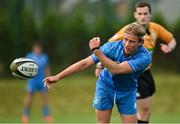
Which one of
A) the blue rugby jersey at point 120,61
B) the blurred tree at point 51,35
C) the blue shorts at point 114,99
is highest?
the blurred tree at point 51,35

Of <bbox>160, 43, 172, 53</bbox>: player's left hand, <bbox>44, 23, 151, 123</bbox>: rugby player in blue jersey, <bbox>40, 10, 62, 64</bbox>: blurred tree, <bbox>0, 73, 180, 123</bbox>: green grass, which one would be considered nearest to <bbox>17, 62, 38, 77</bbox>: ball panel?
<bbox>44, 23, 151, 123</bbox>: rugby player in blue jersey

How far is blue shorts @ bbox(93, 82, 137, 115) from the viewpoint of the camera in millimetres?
8000

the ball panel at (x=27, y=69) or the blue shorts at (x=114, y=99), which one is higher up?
the ball panel at (x=27, y=69)

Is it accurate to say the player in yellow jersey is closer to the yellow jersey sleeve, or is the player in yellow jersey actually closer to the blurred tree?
the yellow jersey sleeve

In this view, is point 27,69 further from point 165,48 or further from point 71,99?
point 71,99

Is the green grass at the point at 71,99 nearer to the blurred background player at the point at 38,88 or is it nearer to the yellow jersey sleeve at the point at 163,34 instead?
the blurred background player at the point at 38,88

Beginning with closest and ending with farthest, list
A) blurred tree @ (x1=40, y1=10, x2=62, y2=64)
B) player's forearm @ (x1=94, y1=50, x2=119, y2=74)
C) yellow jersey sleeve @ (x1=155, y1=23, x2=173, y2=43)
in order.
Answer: player's forearm @ (x1=94, y1=50, x2=119, y2=74) → yellow jersey sleeve @ (x1=155, y1=23, x2=173, y2=43) → blurred tree @ (x1=40, y1=10, x2=62, y2=64)

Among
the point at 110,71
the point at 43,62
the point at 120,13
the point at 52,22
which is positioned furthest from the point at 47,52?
the point at 110,71

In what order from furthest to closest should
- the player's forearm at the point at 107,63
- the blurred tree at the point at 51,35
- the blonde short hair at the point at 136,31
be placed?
the blurred tree at the point at 51,35, the blonde short hair at the point at 136,31, the player's forearm at the point at 107,63

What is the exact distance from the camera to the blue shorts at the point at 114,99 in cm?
800

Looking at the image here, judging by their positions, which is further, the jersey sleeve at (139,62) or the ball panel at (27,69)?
the ball panel at (27,69)

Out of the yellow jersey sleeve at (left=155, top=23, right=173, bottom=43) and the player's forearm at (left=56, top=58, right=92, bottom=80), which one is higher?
the yellow jersey sleeve at (left=155, top=23, right=173, bottom=43)

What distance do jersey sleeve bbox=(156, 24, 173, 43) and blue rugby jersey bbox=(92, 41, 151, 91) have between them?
229cm

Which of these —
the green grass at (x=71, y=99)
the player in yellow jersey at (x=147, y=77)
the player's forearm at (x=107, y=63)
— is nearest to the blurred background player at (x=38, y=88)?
the green grass at (x=71, y=99)
